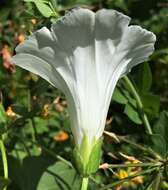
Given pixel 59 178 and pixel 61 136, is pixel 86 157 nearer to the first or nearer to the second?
pixel 59 178

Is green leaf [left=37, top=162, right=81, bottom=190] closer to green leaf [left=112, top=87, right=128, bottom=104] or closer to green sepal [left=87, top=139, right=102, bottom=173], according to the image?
green leaf [left=112, top=87, right=128, bottom=104]

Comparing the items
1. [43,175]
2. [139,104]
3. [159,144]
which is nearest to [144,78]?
[139,104]

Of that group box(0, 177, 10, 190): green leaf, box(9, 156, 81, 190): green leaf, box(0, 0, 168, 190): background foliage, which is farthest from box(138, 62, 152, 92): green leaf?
box(0, 177, 10, 190): green leaf

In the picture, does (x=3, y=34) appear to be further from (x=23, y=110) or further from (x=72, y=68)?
(x=72, y=68)

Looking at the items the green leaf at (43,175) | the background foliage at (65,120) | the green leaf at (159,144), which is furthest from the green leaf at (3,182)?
the green leaf at (159,144)

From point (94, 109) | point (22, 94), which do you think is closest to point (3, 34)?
point (22, 94)

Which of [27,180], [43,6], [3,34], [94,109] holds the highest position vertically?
[43,6]

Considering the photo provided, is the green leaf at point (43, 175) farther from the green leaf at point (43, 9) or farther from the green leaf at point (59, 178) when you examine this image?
the green leaf at point (43, 9)
